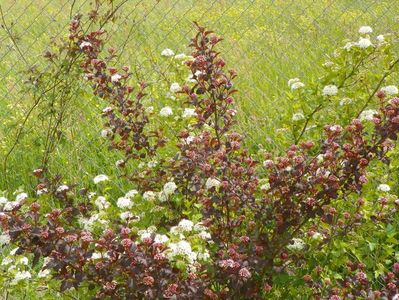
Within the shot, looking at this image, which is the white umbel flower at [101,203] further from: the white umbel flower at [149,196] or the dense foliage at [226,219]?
the white umbel flower at [149,196]

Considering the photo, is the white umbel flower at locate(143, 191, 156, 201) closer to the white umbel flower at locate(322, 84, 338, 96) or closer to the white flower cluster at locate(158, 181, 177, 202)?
the white flower cluster at locate(158, 181, 177, 202)

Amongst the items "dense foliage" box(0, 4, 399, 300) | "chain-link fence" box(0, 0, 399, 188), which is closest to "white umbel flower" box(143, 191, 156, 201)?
"dense foliage" box(0, 4, 399, 300)

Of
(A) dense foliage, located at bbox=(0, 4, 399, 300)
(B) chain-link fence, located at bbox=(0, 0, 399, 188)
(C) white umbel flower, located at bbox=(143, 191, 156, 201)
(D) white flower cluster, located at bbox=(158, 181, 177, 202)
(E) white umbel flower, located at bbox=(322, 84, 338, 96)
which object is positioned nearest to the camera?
(A) dense foliage, located at bbox=(0, 4, 399, 300)

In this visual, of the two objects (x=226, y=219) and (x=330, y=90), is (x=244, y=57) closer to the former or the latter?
(x=330, y=90)

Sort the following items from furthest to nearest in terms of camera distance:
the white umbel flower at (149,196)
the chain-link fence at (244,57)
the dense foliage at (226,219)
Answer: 1. the chain-link fence at (244,57)
2. the white umbel flower at (149,196)
3. the dense foliage at (226,219)

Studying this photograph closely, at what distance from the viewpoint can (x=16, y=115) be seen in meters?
4.90

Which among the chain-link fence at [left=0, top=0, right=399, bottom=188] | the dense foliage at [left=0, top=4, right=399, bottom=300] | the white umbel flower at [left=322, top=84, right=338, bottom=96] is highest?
the chain-link fence at [left=0, top=0, right=399, bottom=188]

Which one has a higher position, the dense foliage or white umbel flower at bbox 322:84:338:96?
white umbel flower at bbox 322:84:338:96

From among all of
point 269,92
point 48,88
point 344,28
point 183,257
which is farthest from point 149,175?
point 344,28

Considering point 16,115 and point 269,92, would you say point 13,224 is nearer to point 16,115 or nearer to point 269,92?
point 16,115

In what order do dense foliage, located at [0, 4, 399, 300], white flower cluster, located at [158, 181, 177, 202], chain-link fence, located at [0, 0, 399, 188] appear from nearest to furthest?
dense foliage, located at [0, 4, 399, 300] < white flower cluster, located at [158, 181, 177, 202] < chain-link fence, located at [0, 0, 399, 188]

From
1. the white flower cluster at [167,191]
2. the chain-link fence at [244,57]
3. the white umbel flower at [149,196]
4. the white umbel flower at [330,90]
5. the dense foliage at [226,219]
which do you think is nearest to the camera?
the dense foliage at [226,219]

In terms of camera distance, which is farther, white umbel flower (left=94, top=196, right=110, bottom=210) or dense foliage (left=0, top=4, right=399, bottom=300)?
white umbel flower (left=94, top=196, right=110, bottom=210)

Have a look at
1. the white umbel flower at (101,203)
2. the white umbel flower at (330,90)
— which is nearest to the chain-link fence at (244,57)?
the white umbel flower at (101,203)
